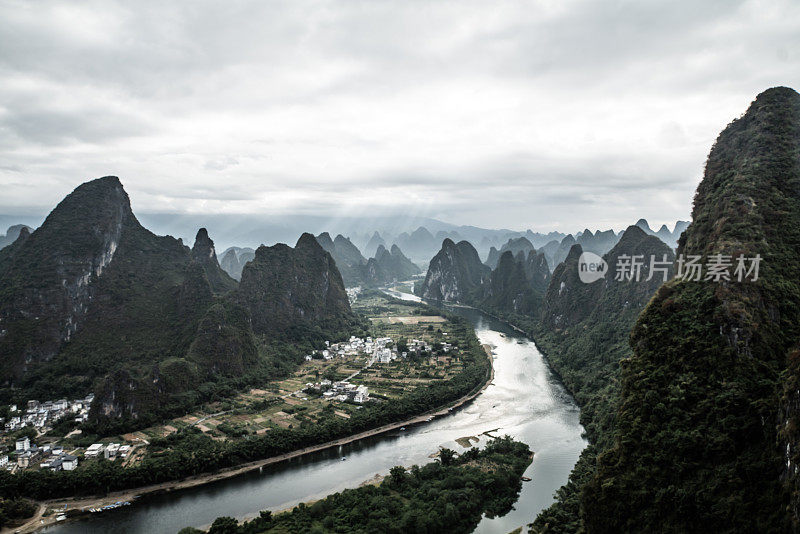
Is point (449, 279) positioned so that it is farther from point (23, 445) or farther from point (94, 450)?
point (23, 445)

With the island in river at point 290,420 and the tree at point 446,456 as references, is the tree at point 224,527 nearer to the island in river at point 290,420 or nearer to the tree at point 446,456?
the island in river at point 290,420

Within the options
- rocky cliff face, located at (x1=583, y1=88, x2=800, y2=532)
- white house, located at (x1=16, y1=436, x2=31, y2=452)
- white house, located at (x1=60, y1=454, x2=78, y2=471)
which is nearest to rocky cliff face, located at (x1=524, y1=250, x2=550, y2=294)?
rocky cliff face, located at (x1=583, y1=88, x2=800, y2=532)

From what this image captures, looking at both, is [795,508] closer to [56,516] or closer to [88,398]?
[56,516]

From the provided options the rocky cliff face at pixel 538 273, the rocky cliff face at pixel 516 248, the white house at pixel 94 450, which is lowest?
the white house at pixel 94 450

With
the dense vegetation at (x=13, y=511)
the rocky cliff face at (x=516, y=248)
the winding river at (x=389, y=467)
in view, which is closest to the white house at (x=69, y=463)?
the dense vegetation at (x=13, y=511)

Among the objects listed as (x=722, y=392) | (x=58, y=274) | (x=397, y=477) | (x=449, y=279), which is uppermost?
(x=58, y=274)

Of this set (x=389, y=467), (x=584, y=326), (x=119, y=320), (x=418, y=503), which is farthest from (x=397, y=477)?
(x=584, y=326)
